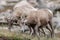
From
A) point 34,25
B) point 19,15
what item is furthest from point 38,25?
point 19,15

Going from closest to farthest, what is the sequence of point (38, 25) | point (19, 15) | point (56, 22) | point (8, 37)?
point (8, 37) < point (38, 25) < point (19, 15) < point (56, 22)

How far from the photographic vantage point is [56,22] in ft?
72.4

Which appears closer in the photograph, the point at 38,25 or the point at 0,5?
the point at 38,25

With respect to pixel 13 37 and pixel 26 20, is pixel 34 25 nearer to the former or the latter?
pixel 26 20

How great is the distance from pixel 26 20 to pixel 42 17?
80 cm

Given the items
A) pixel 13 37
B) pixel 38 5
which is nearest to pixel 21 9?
pixel 13 37

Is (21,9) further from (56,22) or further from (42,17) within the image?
(56,22)

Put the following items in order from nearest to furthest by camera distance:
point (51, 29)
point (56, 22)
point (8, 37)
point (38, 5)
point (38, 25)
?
1. point (8, 37)
2. point (38, 25)
3. point (51, 29)
4. point (56, 22)
5. point (38, 5)

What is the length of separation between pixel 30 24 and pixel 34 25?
206 mm

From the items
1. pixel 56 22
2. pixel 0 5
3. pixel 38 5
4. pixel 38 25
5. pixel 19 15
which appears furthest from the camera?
pixel 0 5

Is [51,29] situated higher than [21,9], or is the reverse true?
[21,9]

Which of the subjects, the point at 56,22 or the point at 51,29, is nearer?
the point at 51,29

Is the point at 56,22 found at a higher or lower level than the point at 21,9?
lower

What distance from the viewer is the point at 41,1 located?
Result: 28.2 m
